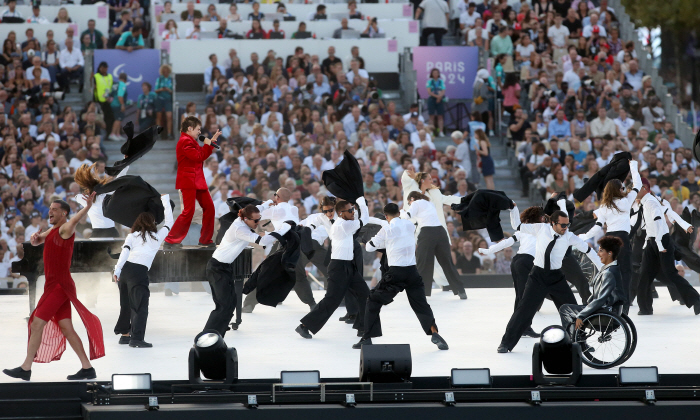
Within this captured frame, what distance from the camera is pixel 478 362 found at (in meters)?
8.75

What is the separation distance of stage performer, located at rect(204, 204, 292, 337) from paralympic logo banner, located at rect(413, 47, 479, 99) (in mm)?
10592

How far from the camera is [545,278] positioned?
29.6 ft

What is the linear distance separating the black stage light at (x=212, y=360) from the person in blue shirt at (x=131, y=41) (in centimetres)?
1228

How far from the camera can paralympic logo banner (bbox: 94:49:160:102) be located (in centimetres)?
1866

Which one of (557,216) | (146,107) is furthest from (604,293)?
(146,107)

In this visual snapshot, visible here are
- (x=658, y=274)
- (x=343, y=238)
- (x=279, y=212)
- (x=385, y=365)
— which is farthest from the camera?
(x=658, y=274)

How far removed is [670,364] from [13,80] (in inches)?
528

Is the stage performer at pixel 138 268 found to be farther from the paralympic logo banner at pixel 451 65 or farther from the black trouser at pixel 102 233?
the paralympic logo banner at pixel 451 65

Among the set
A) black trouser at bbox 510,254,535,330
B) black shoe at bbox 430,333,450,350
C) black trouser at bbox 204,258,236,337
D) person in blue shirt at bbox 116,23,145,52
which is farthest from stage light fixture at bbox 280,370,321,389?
person in blue shirt at bbox 116,23,145,52

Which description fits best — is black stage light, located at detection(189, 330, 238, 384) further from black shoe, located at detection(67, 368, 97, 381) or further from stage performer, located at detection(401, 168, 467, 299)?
stage performer, located at detection(401, 168, 467, 299)

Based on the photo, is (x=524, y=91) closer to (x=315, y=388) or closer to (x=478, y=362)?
(x=478, y=362)

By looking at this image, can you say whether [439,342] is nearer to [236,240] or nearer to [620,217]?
[236,240]

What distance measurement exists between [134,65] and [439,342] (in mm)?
11234

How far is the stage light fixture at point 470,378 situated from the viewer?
7383 millimetres
